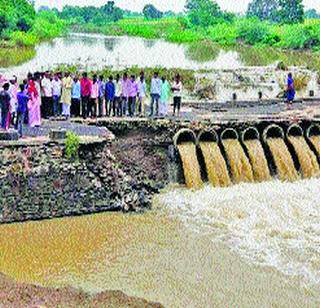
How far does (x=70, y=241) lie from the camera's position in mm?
16703

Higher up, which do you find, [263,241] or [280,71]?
[280,71]

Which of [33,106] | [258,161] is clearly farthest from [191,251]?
[33,106]

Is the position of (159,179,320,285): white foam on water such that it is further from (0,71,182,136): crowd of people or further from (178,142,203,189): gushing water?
(0,71,182,136): crowd of people

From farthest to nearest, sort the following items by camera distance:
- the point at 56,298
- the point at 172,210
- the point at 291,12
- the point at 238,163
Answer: the point at 291,12
the point at 238,163
the point at 172,210
the point at 56,298

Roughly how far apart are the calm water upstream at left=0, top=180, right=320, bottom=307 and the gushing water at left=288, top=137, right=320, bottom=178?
1.80 m

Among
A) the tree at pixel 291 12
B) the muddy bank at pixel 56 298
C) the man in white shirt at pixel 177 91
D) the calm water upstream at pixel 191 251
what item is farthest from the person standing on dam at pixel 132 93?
the tree at pixel 291 12

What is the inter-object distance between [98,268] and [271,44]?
6134 centimetres

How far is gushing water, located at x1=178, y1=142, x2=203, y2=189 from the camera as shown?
20.3 metres

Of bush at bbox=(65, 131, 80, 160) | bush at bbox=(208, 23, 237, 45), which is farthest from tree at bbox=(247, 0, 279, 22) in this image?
bush at bbox=(65, 131, 80, 160)

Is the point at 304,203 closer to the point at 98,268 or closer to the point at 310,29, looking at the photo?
the point at 98,268

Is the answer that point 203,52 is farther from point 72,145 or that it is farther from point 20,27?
point 72,145

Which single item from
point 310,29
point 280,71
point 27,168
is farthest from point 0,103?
point 310,29

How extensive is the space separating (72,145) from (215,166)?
4.54 metres

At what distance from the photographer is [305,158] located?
21.5 m
